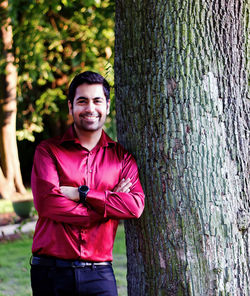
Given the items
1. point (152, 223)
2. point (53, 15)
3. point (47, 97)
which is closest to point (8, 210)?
point (47, 97)


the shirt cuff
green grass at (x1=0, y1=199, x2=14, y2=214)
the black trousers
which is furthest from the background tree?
the black trousers

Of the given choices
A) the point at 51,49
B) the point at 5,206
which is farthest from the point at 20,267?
the point at 51,49

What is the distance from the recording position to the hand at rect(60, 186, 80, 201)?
3086mm

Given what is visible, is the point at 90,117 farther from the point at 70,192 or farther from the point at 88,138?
the point at 70,192

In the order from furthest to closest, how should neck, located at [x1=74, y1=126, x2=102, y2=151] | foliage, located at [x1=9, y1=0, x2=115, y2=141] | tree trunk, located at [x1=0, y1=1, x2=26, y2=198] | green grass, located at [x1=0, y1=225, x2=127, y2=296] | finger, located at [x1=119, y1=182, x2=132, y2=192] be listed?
1. tree trunk, located at [x1=0, y1=1, x2=26, y2=198]
2. foliage, located at [x1=9, y1=0, x2=115, y2=141]
3. green grass, located at [x1=0, y1=225, x2=127, y2=296]
4. neck, located at [x1=74, y1=126, x2=102, y2=151]
5. finger, located at [x1=119, y1=182, x2=132, y2=192]

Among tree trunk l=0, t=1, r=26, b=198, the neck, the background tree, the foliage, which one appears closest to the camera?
the neck

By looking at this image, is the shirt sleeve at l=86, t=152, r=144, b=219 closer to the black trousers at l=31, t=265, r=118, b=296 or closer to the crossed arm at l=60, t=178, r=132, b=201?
the crossed arm at l=60, t=178, r=132, b=201

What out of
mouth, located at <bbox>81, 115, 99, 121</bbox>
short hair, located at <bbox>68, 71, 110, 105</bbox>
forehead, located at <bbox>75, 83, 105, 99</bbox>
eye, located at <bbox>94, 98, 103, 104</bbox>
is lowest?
mouth, located at <bbox>81, 115, 99, 121</bbox>

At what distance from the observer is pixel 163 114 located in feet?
11.0

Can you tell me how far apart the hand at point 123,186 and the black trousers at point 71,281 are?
Result: 0.52 m

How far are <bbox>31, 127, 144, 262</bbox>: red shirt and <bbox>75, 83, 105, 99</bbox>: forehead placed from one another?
0.27 meters

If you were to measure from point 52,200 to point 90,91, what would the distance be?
782 millimetres

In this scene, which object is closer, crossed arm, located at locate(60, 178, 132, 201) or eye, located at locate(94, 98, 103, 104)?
crossed arm, located at locate(60, 178, 132, 201)

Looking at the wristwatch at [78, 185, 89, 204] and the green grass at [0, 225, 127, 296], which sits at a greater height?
the wristwatch at [78, 185, 89, 204]
